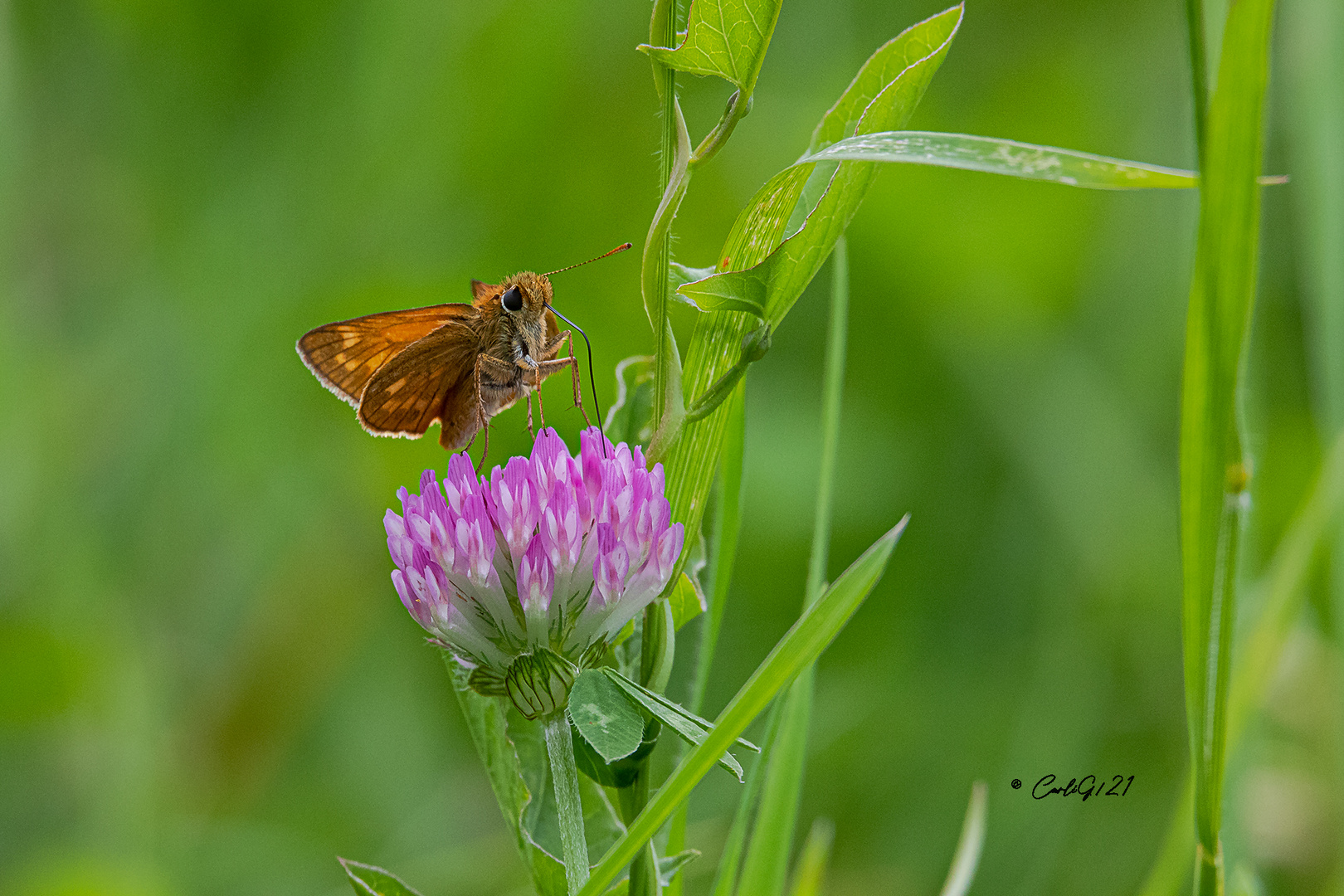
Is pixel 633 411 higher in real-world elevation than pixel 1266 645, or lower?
higher

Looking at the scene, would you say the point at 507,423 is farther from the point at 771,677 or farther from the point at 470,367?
the point at 771,677

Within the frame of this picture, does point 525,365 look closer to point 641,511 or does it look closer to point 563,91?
point 641,511

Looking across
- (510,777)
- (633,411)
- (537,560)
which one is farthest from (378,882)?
(633,411)

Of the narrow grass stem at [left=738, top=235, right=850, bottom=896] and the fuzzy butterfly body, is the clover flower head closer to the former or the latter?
the narrow grass stem at [left=738, top=235, right=850, bottom=896]

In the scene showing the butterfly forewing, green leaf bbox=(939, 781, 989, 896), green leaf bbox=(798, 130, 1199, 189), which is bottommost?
green leaf bbox=(939, 781, 989, 896)

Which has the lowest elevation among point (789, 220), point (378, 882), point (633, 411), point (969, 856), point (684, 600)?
point (969, 856)

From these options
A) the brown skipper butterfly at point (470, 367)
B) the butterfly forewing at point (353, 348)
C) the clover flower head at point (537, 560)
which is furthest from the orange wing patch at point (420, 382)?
the clover flower head at point (537, 560)

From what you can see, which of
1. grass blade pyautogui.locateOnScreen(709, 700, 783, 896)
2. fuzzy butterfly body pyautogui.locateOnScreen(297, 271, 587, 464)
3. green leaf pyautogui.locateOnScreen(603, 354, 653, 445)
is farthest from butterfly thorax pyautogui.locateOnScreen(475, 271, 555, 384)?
grass blade pyautogui.locateOnScreen(709, 700, 783, 896)
